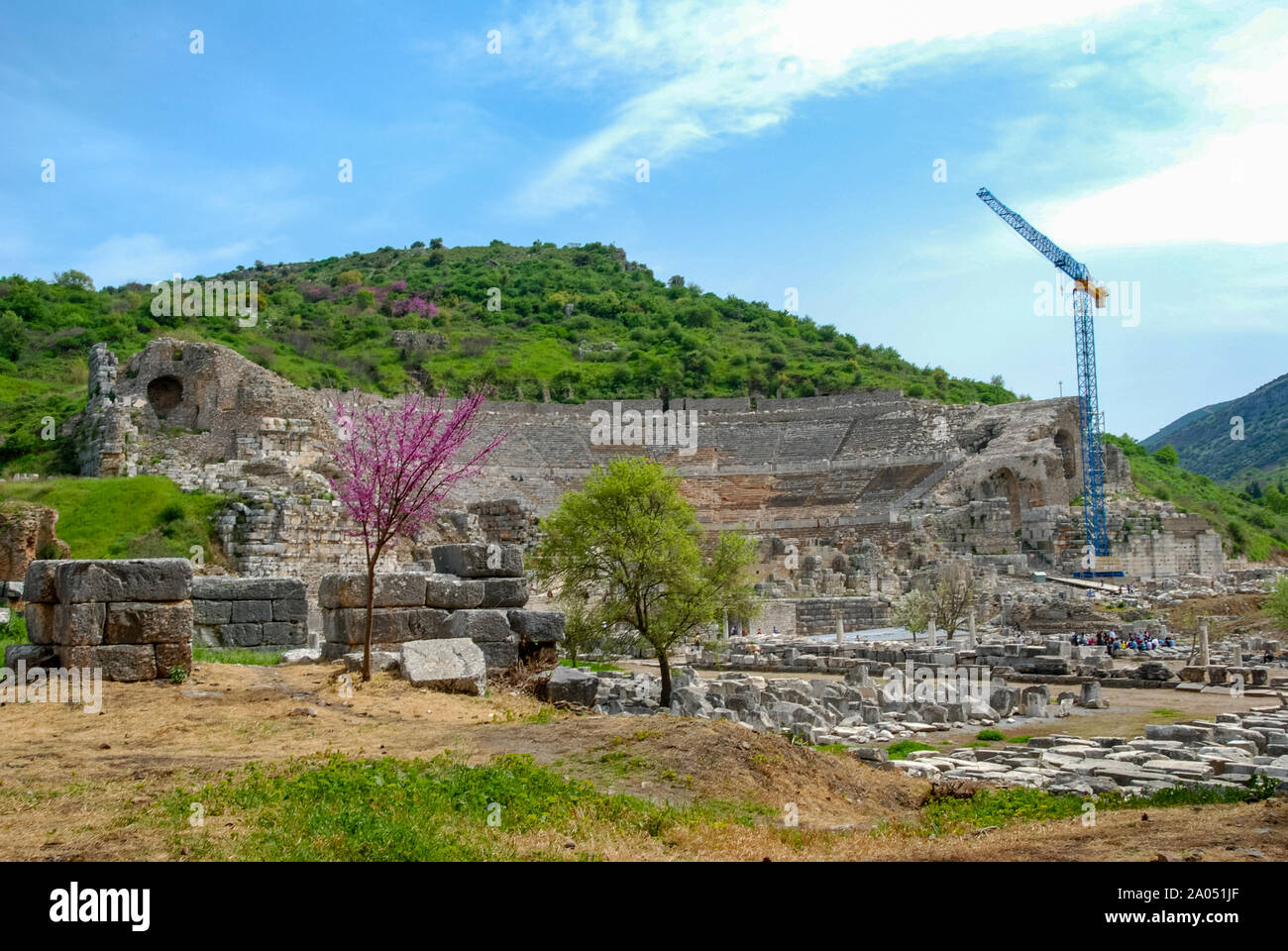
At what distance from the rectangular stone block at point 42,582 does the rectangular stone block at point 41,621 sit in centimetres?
6

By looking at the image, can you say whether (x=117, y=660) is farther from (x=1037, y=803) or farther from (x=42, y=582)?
(x=1037, y=803)

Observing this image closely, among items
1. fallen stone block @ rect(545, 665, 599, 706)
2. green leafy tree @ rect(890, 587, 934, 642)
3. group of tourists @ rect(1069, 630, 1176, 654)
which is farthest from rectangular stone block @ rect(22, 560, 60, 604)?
group of tourists @ rect(1069, 630, 1176, 654)

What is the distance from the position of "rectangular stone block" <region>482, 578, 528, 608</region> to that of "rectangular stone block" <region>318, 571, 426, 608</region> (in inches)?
31.3

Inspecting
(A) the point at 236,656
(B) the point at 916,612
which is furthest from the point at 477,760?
(B) the point at 916,612

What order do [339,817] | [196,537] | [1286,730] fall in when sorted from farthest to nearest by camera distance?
[196,537]
[1286,730]
[339,817]

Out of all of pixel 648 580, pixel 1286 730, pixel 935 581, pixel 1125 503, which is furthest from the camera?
pixel 1125 503

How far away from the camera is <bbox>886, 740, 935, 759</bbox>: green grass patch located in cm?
1169

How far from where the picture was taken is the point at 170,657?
9.72m

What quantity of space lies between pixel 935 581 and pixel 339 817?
28964 mm

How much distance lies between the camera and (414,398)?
436 inches

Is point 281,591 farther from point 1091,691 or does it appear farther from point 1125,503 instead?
point 1125,503

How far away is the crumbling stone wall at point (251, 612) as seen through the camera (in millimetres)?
12516

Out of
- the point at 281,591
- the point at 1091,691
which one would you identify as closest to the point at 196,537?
the point at 281,591
